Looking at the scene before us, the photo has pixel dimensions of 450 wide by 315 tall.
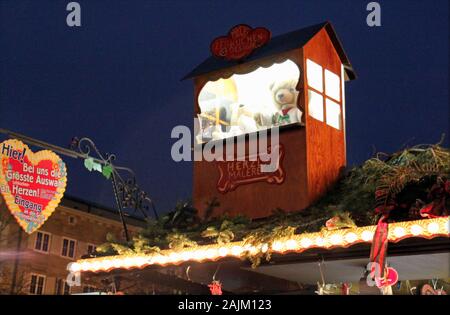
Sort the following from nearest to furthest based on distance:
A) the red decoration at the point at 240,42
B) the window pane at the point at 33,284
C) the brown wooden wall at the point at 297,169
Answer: the brown wooden wall at the point at 297,169
the red decoration at the point at 240,42
the window pane at the point at 33,284

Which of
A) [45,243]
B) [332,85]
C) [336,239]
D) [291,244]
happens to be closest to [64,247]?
[45,243]

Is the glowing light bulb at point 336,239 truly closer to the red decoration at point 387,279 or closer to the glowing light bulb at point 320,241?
the glowing light bulb at point 320,241

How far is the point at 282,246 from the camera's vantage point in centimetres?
875

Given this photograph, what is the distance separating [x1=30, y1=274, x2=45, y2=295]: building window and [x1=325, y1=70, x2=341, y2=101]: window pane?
3207cm

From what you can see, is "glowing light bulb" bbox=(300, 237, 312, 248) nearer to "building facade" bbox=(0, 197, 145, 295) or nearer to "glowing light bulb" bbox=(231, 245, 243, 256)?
"glowing light bulb" bbox=(231, 245, 243, 256)

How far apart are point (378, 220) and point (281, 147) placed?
3.36m

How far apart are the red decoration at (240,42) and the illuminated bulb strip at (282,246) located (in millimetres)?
4116

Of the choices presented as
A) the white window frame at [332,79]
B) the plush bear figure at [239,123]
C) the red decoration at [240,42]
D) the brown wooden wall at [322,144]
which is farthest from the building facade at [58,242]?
the brown wooden wall at [322,144]

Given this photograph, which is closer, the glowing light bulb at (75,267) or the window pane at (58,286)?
the glowing light bulb at (75,267)

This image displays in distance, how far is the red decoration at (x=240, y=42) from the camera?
12148 mm

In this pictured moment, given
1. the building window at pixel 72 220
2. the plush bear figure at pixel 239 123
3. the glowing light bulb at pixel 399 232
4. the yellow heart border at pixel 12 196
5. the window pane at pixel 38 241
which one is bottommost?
the glowing light bulb at pixel 399 232

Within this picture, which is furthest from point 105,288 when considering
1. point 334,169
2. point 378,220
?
point 378,220

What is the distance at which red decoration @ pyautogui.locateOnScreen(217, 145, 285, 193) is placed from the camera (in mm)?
11281

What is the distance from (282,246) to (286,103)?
3595 millimetres
